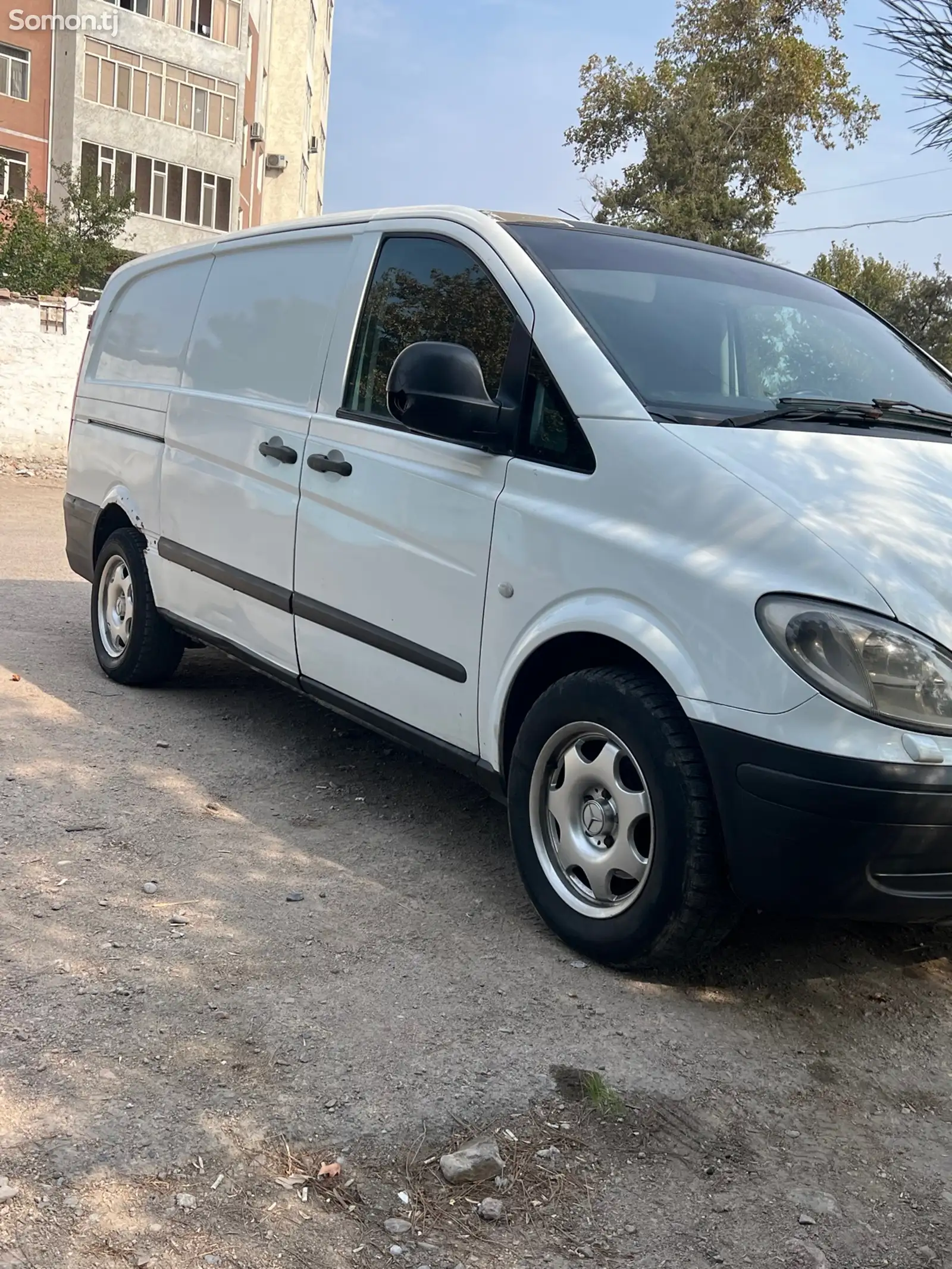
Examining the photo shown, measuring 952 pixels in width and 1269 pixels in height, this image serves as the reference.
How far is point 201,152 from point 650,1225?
39732 mm

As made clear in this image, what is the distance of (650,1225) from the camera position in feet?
7.59

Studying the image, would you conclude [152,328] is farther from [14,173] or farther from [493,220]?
[14,173]

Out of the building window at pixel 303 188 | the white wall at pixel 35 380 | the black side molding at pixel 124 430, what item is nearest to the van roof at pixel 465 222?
the black side molding at pixel 124 430

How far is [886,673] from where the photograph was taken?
2760 millimetres

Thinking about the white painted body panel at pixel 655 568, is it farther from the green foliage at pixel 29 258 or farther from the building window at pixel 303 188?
the building window at pixel 303 188

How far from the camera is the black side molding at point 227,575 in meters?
4.60

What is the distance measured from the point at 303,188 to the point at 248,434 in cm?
5012

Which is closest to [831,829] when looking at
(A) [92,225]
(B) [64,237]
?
(B) [64,237]

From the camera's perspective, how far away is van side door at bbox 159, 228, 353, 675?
456cm

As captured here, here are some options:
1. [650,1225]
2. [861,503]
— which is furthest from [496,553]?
[650,1225]

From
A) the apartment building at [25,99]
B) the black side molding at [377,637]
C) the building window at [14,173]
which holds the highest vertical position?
the apartment building at [25,99]

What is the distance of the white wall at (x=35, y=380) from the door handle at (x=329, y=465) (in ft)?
45.3

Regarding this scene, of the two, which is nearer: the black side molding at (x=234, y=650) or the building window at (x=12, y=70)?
the black side molding at (x=234, y=650)

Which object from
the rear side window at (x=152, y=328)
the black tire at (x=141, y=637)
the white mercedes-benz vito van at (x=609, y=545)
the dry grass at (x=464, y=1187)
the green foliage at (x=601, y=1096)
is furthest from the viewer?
the black tire at (x=141, y=637)
